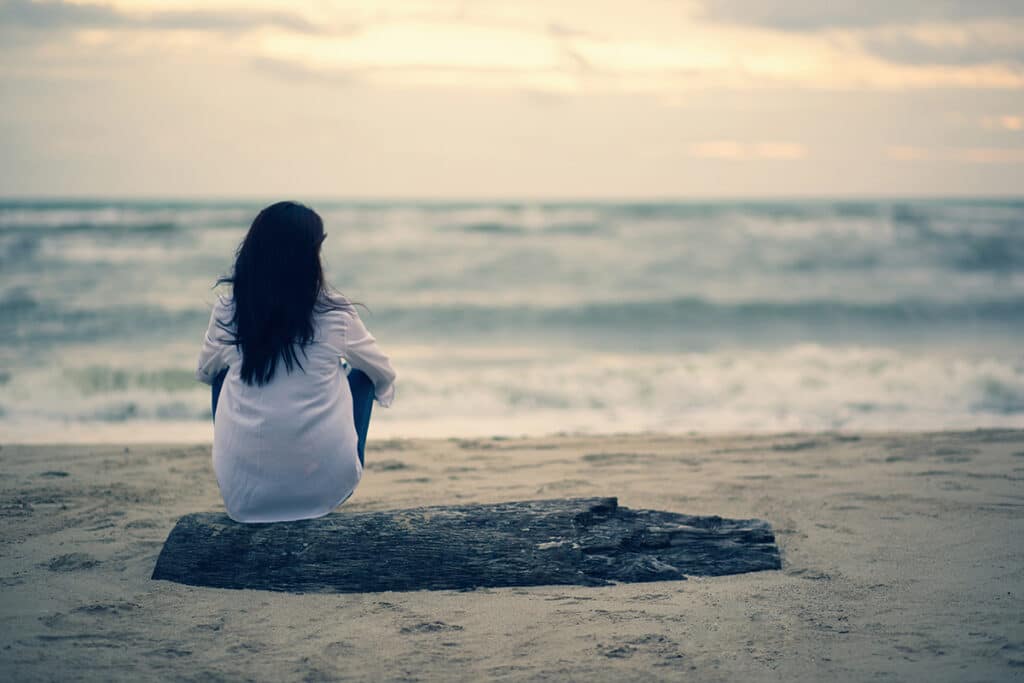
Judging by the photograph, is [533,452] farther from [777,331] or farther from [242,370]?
[777,331]

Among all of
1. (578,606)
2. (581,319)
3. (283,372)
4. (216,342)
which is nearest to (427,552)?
(578,606)

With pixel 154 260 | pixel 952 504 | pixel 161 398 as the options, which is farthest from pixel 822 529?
pixel 154 260

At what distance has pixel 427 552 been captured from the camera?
11.7 feet

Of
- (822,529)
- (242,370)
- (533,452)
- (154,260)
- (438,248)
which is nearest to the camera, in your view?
(242,370)

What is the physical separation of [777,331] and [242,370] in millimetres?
12252

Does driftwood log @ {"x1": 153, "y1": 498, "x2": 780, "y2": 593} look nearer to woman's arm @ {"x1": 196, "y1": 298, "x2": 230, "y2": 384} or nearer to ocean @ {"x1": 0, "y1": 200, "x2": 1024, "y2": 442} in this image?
woman's arm @ {"x1": 196, "y1": 298, "x2": 230, "y2": 384}

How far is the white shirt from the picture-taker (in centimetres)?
348

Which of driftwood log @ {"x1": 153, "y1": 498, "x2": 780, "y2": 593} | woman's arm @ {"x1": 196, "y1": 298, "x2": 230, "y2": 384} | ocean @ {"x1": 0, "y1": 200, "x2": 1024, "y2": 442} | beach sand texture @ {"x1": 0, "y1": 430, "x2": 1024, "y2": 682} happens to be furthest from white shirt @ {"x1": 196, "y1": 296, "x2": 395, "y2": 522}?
ocean @ {"x1": 0, "y1": 200, "x2": 1024, "y2": 442}

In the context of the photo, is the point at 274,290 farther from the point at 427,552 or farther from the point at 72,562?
the point at 72,562

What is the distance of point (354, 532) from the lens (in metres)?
3.57

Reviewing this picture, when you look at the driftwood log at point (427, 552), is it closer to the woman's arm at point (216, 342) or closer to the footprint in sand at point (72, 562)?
the footprint in sand at point (72, 562)

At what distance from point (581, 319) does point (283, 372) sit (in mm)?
12138

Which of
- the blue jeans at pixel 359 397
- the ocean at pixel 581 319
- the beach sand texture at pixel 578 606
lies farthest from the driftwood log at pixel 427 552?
the ocean at pixel 581 319

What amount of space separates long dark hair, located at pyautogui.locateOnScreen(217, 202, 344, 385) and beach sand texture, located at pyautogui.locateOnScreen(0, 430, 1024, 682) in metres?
0.88
